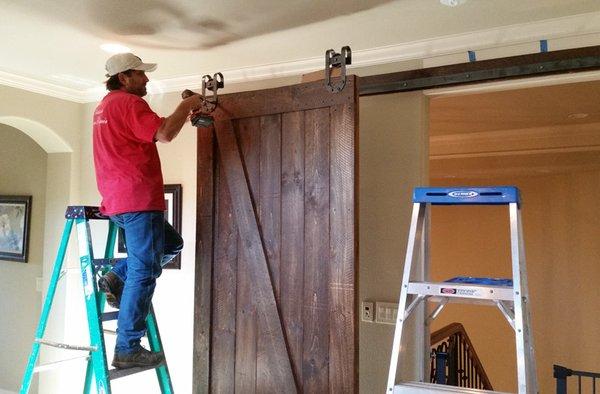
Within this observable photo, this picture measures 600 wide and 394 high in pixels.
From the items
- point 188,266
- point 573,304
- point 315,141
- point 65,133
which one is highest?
point 65,133

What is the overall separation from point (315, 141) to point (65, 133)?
2.15 meters

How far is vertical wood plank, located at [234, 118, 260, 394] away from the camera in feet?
8.76

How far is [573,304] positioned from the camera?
6359 mm

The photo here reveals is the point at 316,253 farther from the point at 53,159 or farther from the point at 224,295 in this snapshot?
the point at 53,159

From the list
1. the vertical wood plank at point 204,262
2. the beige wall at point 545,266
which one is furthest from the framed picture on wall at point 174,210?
the beige wall at point 545,266

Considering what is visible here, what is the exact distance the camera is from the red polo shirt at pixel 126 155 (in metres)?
2.24

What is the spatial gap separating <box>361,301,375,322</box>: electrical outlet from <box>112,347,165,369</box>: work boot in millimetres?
1041

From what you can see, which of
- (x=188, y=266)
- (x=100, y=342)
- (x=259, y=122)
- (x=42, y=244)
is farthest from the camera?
(x=42, y=244)

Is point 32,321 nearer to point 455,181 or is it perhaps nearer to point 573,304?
point 455,181

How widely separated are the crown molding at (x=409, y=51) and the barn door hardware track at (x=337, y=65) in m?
0.50

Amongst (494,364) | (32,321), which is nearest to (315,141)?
(32,321)

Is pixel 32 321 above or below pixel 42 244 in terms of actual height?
below

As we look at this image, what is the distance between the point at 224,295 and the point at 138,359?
63cm

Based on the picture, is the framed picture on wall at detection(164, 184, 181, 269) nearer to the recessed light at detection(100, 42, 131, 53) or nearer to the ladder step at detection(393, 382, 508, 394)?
the recessed light at detection(100, 42, 131, 53)
